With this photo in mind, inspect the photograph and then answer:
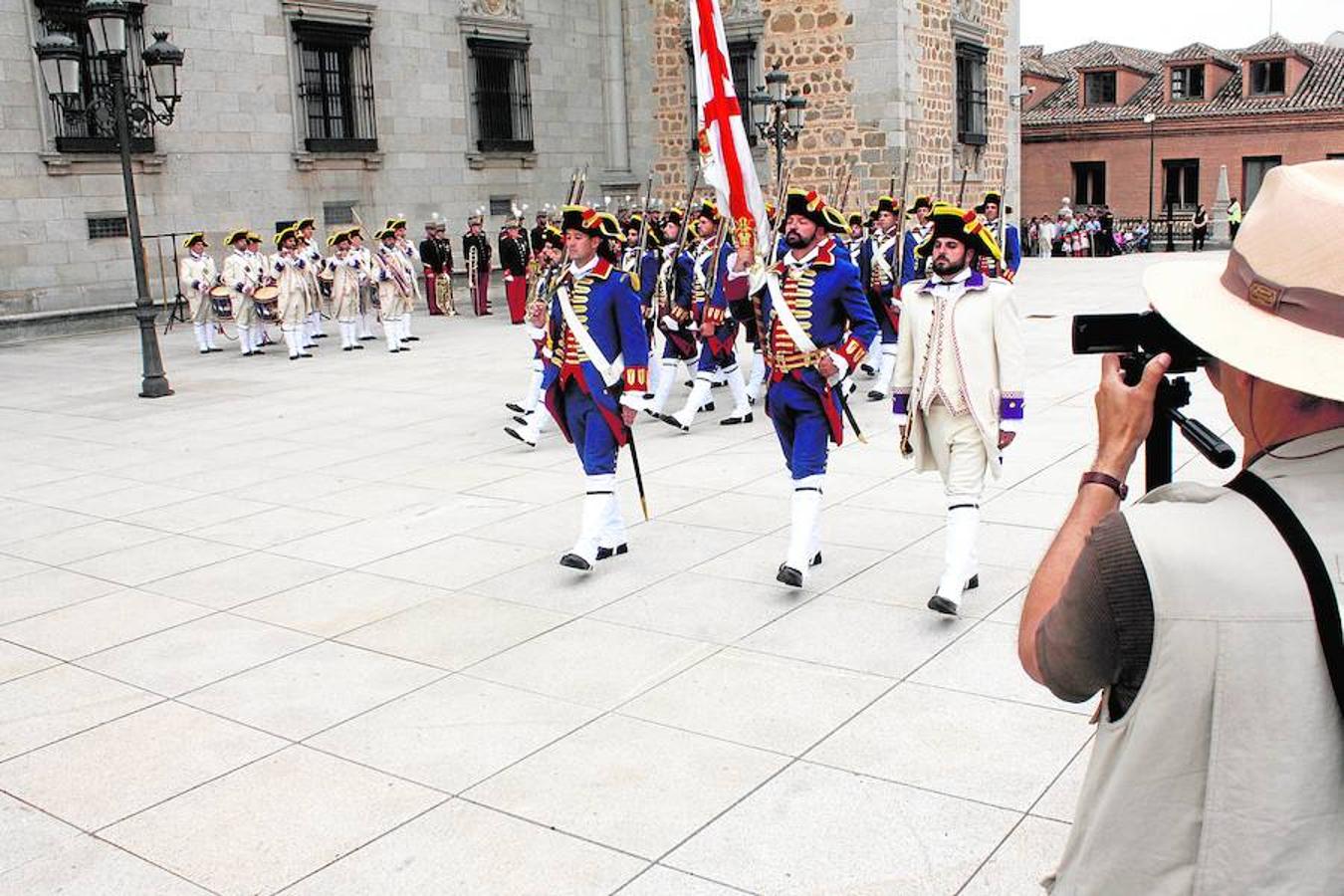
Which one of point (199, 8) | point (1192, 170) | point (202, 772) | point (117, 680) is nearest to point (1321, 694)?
point (202, 772)

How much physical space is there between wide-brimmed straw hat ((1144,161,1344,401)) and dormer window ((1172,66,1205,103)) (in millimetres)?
51564

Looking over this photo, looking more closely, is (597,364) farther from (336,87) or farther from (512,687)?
(336,87)

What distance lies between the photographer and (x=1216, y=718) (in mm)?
1694

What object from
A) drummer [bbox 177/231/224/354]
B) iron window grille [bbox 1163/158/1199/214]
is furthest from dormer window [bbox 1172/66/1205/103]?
drummer [bbox 177/231/224/354]

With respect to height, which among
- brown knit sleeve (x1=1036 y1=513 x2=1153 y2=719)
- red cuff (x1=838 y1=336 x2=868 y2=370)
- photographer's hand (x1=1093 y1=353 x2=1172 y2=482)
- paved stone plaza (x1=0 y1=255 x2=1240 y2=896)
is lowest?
paved stone plaza (x1=0 y1=255 x2=1240 y2=896)

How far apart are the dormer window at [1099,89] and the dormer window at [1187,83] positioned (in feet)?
7.29

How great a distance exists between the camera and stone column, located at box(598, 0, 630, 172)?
2895 centimetres

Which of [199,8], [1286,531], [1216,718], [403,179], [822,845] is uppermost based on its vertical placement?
[199,8]

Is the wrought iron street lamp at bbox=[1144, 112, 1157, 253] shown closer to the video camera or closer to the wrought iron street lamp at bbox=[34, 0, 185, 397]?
the wrought iron street lamp at bbox=[34, 0, 185, 397]

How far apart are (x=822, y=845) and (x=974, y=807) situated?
0.56 meters

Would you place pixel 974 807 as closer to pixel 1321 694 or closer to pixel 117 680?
pixel 1321 694

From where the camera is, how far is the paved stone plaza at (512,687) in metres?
4.05

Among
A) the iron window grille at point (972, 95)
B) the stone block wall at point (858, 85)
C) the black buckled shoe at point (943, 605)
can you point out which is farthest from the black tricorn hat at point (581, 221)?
the iron window grille at point (972, 95)

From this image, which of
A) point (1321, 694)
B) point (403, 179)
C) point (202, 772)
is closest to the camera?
point (1321, 694)
